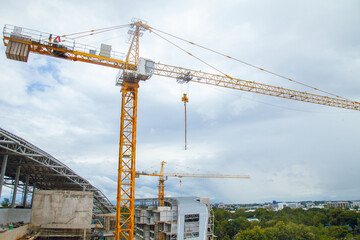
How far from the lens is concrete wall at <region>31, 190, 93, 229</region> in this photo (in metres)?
33.5

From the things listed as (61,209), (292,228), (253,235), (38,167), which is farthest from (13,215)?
(292,228)

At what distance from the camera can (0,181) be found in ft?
109

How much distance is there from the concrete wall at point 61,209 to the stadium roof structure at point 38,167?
5.10m

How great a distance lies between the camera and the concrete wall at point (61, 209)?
110 feet

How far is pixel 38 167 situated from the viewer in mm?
43469

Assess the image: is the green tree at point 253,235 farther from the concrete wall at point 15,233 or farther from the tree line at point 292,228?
the concrete wall at point 15,233

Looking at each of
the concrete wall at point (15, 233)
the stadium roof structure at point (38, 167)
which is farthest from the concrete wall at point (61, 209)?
the stadium roof structure at point (38, 167)

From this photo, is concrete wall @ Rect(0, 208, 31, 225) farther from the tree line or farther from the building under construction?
the tree line

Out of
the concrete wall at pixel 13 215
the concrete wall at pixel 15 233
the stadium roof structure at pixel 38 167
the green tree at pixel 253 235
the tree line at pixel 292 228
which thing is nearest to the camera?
the concrete wall at pixel 15 233

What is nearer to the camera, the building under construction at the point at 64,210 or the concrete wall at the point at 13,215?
the building under construction at the point at 64,210

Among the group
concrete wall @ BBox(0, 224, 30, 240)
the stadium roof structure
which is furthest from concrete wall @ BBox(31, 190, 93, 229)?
the stadium roof structure

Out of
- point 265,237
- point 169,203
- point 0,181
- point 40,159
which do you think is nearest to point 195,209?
point 169,203

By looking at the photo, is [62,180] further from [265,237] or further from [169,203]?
[265,237]

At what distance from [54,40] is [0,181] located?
21.0 metres
